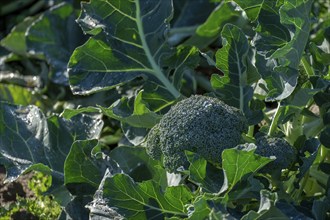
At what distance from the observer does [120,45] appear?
268 centimetres

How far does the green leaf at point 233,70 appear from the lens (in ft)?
7.95

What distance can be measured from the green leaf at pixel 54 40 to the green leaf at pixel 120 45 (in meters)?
0.84

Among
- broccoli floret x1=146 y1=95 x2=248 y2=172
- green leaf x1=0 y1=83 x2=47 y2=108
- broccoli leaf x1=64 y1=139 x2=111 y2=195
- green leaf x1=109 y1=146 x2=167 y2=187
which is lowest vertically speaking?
green leaf x1=0 y1=83 x2=47 y2=108

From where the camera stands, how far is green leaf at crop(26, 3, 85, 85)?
350 cm

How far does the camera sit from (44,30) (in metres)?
3.51

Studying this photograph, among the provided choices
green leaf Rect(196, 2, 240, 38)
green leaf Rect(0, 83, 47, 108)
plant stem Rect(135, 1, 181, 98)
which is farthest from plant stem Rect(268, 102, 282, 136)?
green leaf Rect(0, 83, 47, 108)

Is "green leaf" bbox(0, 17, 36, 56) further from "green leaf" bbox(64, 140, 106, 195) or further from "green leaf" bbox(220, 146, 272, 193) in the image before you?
"green leaf" bbox(220, 146, 272, 193)

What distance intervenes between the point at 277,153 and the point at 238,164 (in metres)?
0.21

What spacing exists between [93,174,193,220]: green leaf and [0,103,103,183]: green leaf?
44 cm

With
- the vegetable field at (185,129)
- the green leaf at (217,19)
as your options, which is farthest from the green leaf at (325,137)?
the green leaf at (217,19)

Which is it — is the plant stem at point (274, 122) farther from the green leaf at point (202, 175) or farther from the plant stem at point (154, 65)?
the plant stem at point (154, 65)

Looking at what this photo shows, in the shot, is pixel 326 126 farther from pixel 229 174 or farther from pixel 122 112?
pixel 122 112

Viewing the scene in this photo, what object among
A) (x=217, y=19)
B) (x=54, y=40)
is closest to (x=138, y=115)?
(x=217, y=19)

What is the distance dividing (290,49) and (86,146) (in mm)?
693
